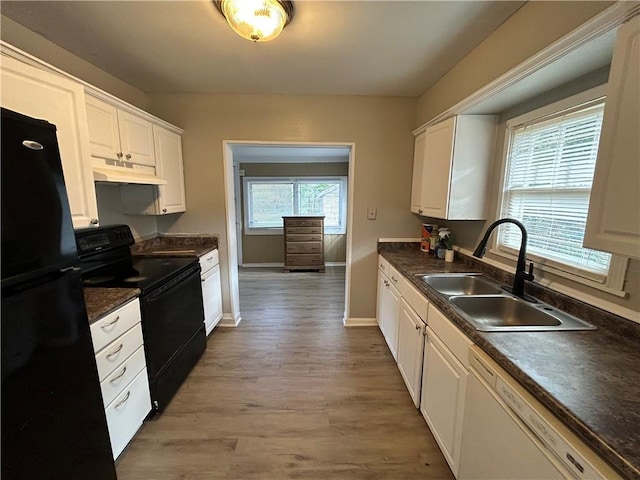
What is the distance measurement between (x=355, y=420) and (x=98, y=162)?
2436 mm

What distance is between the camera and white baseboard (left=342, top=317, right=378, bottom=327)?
3076 millimetres

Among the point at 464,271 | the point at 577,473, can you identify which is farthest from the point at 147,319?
the point at 464,271

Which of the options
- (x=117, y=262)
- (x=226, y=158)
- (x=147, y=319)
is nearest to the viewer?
(x=147, y=319)

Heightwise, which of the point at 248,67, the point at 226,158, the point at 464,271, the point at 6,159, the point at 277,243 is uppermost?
the point at 248,67

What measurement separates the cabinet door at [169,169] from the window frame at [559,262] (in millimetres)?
2814

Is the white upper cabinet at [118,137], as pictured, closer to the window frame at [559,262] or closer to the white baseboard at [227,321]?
the white baseboard at [227,321]

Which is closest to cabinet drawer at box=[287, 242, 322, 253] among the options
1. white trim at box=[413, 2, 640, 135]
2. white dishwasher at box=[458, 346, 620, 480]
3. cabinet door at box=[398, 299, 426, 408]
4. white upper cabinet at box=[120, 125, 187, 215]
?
white upper cabinet at box=[120, 125, 187, 215]

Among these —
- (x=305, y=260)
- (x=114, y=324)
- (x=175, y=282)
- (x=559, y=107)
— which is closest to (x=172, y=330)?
(x=175, y=282)

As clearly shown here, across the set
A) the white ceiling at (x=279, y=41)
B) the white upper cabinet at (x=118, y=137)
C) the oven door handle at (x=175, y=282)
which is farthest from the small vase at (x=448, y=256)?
the white upper cabinet at (x=118, y=137)

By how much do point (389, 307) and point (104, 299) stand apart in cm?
210

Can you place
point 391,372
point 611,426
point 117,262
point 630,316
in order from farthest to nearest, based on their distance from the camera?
point 391,372 → point 117,262 → point 630,316 → point 611,426

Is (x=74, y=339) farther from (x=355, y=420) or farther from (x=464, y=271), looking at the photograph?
(x=464, y=271)

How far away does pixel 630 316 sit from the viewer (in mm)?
1113

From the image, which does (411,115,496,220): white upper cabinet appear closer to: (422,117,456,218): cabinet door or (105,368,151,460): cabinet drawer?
(422,117,456,218): cabinet door
